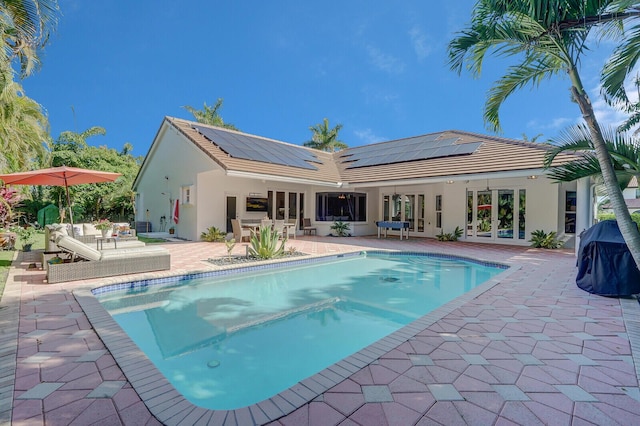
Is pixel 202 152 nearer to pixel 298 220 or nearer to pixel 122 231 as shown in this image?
pixel 122 231

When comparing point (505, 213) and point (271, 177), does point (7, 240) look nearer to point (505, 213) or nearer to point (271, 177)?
point (271, 177)

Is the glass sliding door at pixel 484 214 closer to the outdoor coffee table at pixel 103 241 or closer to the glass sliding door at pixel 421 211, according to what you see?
the glass sliding door at pixel 421 211

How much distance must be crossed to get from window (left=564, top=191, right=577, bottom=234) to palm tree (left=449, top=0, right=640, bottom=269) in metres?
10.8

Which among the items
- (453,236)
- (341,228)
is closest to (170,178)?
(341,228)

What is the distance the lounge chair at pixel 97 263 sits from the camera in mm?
6797

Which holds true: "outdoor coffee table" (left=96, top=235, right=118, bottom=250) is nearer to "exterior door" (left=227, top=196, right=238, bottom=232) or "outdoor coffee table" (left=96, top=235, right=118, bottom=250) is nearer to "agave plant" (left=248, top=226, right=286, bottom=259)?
"agave plant" (left=248, top=226, right=286, bottom=259)

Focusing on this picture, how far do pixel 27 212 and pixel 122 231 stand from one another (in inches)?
647

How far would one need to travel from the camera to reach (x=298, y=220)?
61.4ft

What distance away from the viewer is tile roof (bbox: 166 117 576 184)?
42.9 ft

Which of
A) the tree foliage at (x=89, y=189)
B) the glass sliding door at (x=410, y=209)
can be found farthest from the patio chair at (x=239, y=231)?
the tree foliage at (x=89, y=189)

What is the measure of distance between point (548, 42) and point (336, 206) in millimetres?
14709

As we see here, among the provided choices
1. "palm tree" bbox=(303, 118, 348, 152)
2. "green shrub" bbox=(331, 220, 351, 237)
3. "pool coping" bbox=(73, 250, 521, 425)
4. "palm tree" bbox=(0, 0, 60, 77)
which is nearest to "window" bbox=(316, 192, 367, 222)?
"green shrub" bbox=(331, 220, 351, 237)

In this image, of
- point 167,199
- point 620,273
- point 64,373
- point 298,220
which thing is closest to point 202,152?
point 167,199

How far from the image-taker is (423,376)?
10.4 ft
